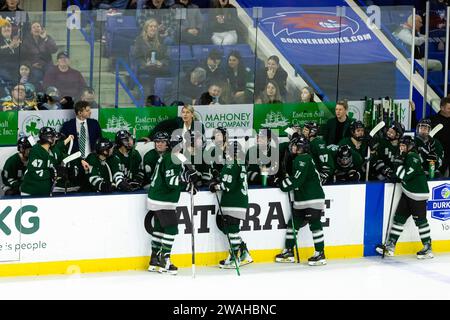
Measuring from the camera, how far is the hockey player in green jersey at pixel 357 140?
14.4 m

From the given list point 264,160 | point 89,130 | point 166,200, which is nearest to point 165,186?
point 166,200

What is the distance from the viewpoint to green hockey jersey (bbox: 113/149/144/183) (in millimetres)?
13805

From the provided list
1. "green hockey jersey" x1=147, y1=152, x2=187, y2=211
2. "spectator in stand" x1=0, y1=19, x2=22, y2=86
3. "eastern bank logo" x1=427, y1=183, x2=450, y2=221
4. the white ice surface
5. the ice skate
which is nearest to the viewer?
the white ice surface

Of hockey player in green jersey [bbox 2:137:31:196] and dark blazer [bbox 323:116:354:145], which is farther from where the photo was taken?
dark blazer [bbox 323:116:354:145]

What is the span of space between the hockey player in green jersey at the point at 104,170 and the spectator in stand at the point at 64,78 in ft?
2.25

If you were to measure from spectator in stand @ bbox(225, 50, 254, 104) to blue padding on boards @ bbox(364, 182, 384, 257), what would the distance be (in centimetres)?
154

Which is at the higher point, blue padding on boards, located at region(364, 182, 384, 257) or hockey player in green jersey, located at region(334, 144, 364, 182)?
hockey player in green jersey, located at region(334, 144, 364, 182)

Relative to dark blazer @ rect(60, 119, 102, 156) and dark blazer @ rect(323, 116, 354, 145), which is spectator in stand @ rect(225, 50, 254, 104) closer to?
dark blazer @ rect(323, 116, 354, 145)

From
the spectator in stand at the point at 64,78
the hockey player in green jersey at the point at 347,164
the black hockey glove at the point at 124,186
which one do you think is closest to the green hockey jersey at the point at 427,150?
the hockey player in green jersey at the point at 347,164

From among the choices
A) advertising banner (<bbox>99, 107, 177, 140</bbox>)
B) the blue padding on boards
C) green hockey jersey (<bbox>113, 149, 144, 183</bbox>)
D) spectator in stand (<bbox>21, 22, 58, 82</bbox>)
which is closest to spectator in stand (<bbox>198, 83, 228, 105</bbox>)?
advertising banner (<bbox>99, 107, 177, 140</bbox>)

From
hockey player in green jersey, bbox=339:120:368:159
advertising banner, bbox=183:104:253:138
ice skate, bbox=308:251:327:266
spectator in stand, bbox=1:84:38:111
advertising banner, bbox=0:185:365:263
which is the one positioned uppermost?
spectator in stand, bbox=1:84:38:111

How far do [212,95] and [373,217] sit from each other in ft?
6.61

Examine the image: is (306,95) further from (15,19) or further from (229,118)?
(15,19)

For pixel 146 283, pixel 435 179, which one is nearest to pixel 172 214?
pixel 146 283
